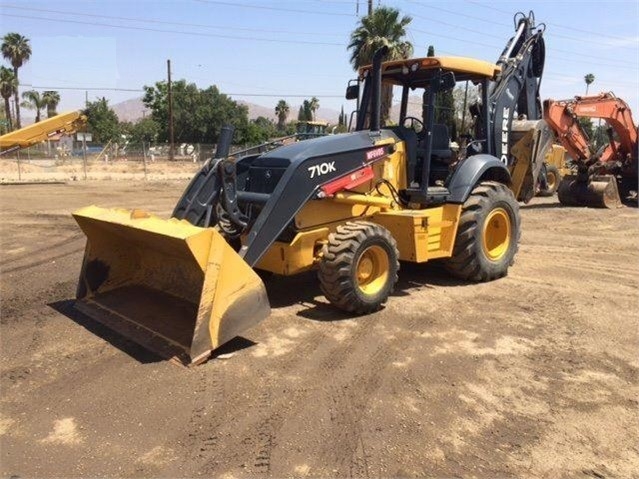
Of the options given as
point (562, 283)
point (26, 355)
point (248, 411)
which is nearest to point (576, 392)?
point (248, 411)

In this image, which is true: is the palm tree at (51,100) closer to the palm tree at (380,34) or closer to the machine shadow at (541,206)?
the palm tree at (380,34)

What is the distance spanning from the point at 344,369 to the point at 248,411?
3.27 ft

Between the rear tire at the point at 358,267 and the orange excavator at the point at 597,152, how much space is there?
10.1 metres

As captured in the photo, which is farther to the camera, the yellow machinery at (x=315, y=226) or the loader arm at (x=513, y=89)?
the loader arm at (x=513, y=89)

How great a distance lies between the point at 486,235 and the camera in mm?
7531

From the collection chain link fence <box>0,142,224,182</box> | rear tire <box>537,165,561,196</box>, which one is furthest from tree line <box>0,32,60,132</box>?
rear tire <box>537,165,561,196</box>

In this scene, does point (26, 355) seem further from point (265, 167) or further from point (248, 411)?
point (265, 167)

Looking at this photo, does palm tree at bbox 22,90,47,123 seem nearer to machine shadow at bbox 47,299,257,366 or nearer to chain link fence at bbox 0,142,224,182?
chain link fence at bbox 0,142,224,182

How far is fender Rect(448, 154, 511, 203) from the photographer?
6.79 meters

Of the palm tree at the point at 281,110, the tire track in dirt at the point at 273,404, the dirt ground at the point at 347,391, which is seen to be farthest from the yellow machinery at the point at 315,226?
the palm tree at the point at 281,110

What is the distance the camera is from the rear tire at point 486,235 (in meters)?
6.86

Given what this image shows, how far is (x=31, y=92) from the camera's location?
73938mm

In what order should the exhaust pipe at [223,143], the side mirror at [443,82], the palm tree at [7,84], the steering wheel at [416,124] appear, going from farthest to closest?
the palm tree at [7,84], the steering wheel at [416,124], the side mirror at [443,82], the exhaust pipe at [223,143]

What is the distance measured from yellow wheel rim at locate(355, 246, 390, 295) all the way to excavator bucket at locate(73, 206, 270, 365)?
137 centimetres
